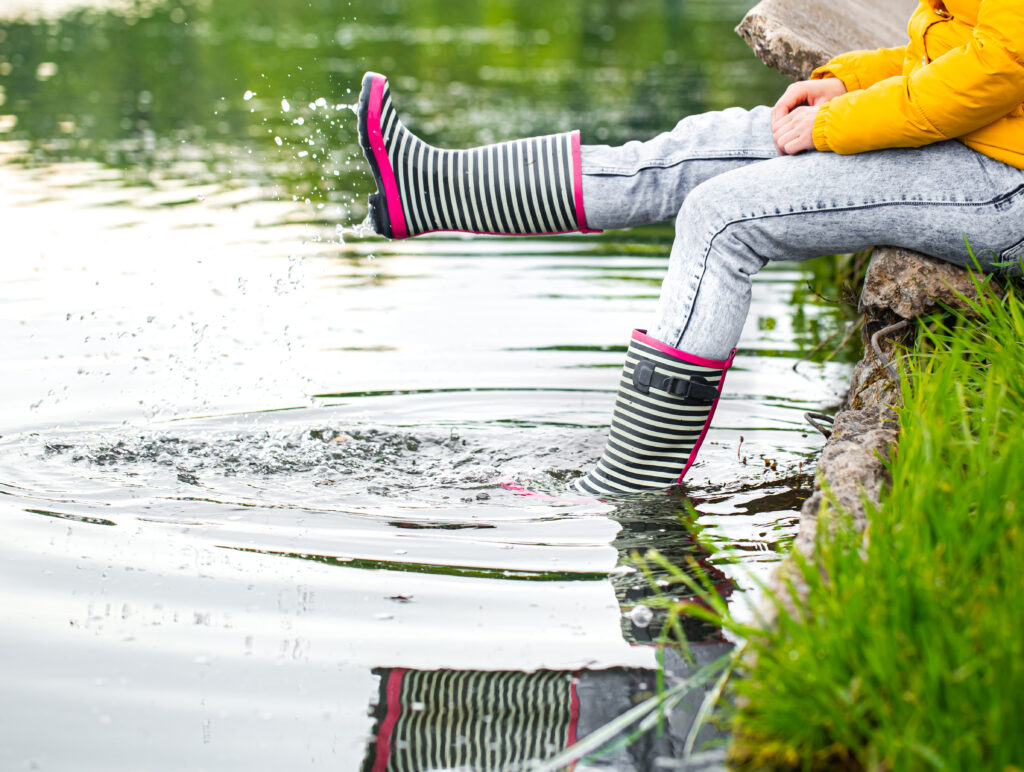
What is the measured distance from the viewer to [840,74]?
3678mm

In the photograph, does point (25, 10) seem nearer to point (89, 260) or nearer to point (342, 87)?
point (342, 87)

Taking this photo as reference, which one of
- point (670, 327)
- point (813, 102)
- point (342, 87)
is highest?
point (342, 87)

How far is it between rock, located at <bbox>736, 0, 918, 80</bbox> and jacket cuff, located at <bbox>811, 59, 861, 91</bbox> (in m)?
0.80

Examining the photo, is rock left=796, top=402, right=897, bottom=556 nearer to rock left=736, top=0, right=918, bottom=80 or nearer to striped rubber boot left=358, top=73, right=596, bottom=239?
striped rubber boot left=358, top=73, right=596, bottom=239

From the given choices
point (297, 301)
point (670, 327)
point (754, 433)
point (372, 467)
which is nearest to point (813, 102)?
point (670, 327)

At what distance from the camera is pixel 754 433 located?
15.0ft

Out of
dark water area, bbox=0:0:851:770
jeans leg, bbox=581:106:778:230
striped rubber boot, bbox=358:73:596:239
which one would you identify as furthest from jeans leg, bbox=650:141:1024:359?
dark water area, bbox=0:0:851:770

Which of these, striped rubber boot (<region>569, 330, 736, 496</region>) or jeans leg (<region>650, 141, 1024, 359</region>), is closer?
jeans leg (<region>650, 141, 1024, 359</region>)

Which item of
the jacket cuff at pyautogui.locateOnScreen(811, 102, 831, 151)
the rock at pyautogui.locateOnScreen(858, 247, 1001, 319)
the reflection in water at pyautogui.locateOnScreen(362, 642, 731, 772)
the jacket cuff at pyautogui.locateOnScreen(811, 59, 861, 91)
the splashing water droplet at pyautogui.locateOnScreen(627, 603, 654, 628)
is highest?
the jacket cuff at pyautogui.locateOnScreen(811, 59, 861, 91)

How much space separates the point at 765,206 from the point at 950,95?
0.54 m

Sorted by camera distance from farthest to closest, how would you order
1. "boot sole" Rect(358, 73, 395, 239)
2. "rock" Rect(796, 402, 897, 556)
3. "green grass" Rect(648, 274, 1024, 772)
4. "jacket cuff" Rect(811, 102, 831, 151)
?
"boot sole" Rect(358, 73, 395, 239) → "jacket cuff" Rect(811, 102, 831, 151) → "rock" Rect(796, 402, 897, 556) → "green grass" Rect(648, 274, 1024, 772)

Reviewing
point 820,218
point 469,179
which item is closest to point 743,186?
point 820,218

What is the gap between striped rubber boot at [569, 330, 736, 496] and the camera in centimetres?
338

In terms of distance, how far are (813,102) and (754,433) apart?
4.60ft
